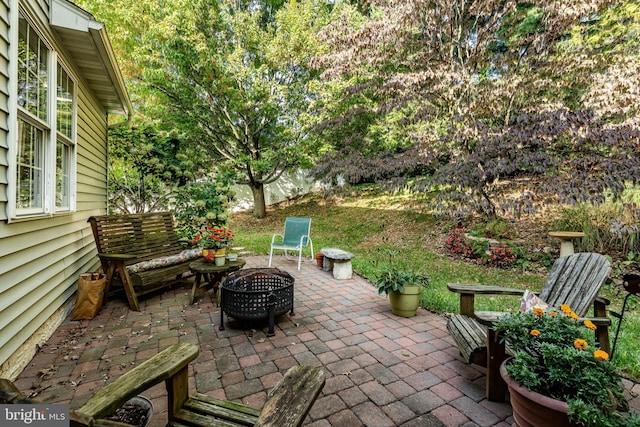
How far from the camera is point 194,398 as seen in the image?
1433 mm

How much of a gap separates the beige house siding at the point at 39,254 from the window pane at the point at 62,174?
0.16 metres

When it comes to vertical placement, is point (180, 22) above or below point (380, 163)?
above

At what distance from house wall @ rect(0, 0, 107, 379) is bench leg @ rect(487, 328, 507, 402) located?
9.96 feet

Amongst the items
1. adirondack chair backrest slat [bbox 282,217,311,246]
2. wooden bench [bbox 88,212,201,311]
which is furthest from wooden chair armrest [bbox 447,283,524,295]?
adirondack chair backrest slat [bbox 282,217,311,246]

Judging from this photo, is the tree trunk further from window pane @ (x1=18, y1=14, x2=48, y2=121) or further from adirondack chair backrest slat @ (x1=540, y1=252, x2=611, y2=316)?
adirondack chair backrest slat @ (x1=540, y1=252, x2=611, y2=316)

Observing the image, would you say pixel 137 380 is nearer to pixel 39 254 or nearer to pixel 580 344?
pixel 580 344

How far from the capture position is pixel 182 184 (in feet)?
21.4

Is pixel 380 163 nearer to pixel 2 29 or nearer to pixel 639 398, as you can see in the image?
pixel 639 398

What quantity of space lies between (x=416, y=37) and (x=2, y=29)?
20.2 feet

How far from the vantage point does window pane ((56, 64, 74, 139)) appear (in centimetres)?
309

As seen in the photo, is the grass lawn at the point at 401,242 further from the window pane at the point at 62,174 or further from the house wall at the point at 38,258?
the window pane at the point at 62,174

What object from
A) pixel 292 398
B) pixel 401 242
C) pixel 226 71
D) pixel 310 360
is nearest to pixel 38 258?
pixel 310 360

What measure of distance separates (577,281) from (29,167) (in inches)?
165

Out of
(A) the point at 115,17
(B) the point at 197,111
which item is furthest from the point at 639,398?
(A) the point at 115,17
